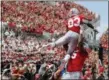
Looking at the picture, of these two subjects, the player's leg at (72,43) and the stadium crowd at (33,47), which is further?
the stadium crowd at (33,47)

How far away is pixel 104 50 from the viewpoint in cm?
837

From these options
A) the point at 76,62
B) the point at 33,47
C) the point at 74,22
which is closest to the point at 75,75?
the point at 76,62

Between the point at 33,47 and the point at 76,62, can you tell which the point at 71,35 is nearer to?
the point at 76,62

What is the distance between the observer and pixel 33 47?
31.4ft

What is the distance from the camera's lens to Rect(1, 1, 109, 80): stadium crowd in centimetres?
765

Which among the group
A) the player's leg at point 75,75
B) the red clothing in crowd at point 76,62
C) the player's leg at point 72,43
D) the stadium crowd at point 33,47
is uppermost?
the player's leg at point 72,43

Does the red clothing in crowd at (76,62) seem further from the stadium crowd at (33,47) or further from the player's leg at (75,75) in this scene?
the stadium crowd at (33,47)

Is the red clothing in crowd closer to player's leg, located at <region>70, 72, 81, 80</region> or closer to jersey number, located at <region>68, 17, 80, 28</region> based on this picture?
player's leg, located at <region>70, 72, 81, 80</region>

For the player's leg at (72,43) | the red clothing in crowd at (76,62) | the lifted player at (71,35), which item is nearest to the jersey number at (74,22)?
the lifted player at (71,35)

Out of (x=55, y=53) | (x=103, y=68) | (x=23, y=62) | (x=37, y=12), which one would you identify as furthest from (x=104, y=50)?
A: (x=37, y=12)

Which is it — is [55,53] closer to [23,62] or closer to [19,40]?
[23,62]

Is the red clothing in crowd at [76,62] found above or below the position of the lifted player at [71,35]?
below

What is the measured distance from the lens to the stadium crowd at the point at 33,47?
25.1 ft

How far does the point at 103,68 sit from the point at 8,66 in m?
1.93
